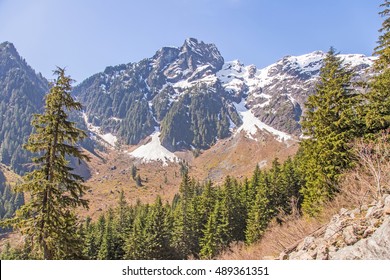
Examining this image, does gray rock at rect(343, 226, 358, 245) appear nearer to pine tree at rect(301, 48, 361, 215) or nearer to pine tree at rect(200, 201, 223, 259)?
pine tree at rect(301, 48, 361, 215)

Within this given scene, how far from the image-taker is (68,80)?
Answer: 1616cm

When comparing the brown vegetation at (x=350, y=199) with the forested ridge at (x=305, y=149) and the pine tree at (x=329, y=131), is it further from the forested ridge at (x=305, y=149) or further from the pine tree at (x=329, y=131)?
the pine tree at (x=329, y=131)

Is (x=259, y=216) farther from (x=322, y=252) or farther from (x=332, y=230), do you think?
(x=322, y=252)

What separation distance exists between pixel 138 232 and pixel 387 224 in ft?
158

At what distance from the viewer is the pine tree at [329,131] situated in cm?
2202

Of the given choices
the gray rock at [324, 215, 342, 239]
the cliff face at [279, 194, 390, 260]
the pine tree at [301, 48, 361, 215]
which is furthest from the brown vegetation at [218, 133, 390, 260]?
the pine tree at [301, 48, 361, 215]

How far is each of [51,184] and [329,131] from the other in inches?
802

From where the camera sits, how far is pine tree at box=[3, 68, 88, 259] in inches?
582

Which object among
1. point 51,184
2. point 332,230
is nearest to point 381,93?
point 332,230

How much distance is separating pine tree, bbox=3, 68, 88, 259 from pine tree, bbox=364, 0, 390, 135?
20324 millimetres

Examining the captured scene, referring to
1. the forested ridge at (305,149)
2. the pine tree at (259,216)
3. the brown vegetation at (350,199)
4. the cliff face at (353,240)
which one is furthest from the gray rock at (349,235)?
the pine tree at (259,216)

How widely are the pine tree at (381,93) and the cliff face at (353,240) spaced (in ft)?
39.2

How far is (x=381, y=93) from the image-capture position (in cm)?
2117

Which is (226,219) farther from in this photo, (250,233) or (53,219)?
(53,219)
